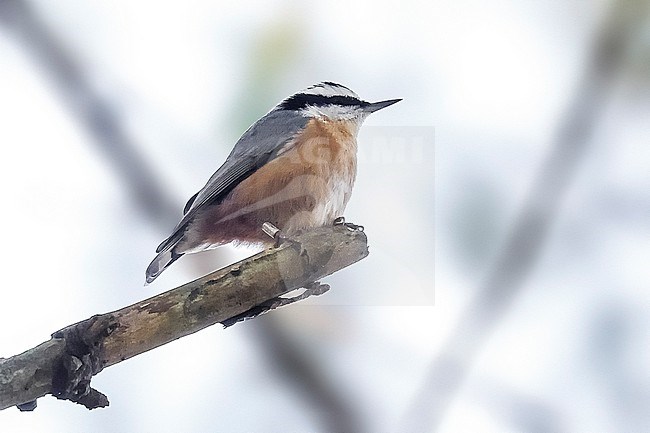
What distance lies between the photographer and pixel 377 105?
Answer: 1.08 metres

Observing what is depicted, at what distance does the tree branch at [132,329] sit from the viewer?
0.73 m

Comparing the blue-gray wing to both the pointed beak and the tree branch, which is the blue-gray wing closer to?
the pointed beak

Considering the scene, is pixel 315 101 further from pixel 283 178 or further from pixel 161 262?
pixel 161 262

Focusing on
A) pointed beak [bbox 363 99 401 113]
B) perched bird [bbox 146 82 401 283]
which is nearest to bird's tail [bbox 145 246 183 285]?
perched bird [bbox 146 82 401 283]

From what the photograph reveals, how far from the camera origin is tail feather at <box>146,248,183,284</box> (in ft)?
3.22

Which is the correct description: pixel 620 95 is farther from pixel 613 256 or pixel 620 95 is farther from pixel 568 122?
pixel 613 256

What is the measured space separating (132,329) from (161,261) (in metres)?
0.27

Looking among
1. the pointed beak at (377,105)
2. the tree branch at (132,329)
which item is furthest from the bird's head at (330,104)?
the tree branch at (132,329)

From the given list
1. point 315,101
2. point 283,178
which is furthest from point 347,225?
point 315,101

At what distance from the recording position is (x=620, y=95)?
39.3 inches

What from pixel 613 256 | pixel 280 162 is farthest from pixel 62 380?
pixel 613 256

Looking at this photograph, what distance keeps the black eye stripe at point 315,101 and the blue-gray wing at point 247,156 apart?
13 millimetres

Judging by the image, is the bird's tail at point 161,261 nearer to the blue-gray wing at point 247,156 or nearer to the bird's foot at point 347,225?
the blue-gray wing at point 247,156

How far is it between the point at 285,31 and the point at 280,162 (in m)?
0.19
